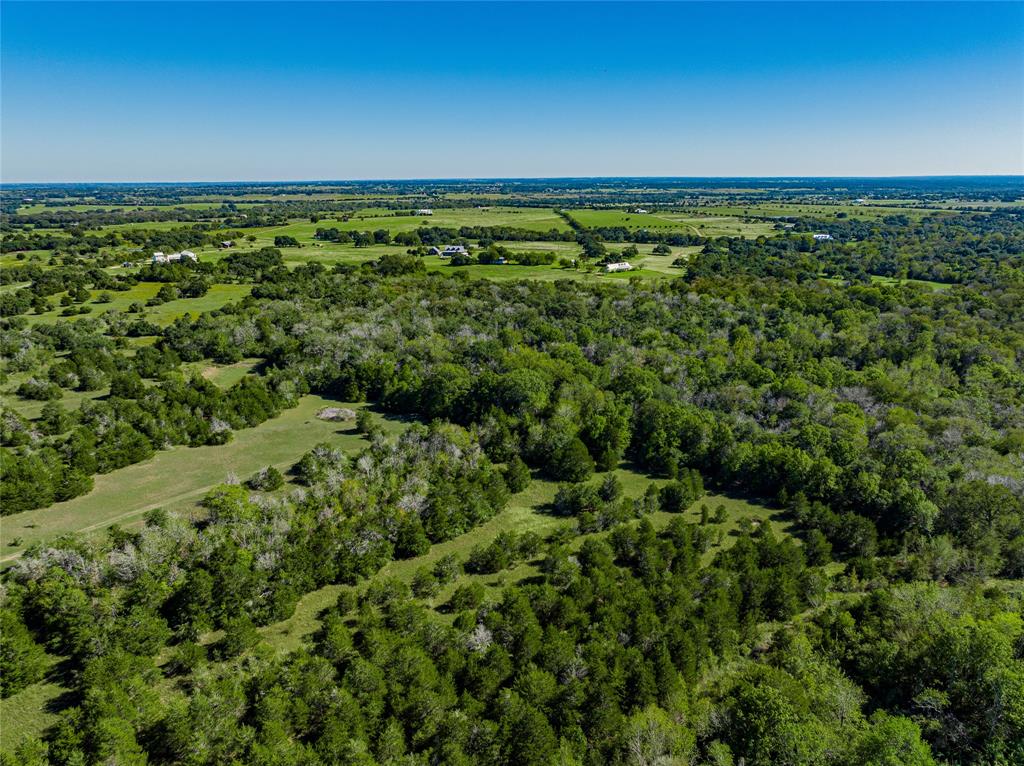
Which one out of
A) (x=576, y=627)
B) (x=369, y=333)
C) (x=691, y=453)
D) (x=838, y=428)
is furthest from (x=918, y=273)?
(x=576, y=627)

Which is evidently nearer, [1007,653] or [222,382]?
[1007,653]

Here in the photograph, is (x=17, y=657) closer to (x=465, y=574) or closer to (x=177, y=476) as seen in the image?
(x=177, y=476)

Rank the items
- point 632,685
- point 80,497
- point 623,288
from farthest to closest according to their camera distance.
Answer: point 623,288
point 80,497
point 632,685

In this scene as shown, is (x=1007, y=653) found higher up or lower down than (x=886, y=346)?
lower down

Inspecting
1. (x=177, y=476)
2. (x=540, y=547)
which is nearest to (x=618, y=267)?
(x=540, y=547)

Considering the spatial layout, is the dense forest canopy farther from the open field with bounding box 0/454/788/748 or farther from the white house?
the white house

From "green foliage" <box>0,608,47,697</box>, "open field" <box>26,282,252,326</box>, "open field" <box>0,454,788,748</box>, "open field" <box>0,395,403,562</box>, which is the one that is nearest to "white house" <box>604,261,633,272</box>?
"open field" <box>26,282,252,326</box>

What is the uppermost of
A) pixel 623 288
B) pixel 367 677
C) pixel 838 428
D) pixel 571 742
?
pixel 623 288

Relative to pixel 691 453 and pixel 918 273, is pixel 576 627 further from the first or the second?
pixel 918 273
